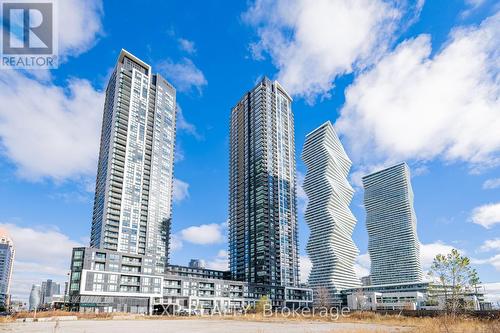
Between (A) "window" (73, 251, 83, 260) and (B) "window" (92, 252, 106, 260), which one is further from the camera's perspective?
(B) "window" (92, 252, 106, 260)

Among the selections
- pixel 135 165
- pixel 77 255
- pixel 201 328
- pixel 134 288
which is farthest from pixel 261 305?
pixel 201 328

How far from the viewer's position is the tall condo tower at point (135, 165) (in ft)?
408

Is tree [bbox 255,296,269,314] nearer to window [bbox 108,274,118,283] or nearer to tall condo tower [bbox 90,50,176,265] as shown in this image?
tall condo tower [bbox 90,50,176,265]

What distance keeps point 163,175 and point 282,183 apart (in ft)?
211

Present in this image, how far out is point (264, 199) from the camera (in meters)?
173

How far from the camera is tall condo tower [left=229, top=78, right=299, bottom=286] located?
545 feet

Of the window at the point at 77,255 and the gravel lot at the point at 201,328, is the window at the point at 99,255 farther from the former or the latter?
the gravel lot at the point at 201,328

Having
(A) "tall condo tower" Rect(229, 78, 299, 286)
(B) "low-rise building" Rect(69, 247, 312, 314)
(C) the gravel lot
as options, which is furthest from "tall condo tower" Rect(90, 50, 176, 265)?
(C) the gravel lot

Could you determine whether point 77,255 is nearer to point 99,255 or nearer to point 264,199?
point 99,255

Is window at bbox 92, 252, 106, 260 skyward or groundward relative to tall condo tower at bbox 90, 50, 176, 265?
groundward

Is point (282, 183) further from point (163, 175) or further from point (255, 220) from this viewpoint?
point (163, 175)

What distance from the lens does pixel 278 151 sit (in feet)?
617

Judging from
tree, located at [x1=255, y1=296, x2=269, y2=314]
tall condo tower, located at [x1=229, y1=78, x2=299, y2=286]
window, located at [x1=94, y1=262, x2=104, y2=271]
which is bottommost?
tree, located at [x1=255, y1=296, x2=269, y2=314]

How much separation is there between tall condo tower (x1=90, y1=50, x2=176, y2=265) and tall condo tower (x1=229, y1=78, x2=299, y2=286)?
4499 centimetres
